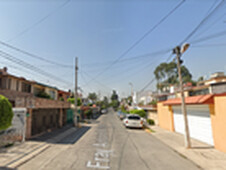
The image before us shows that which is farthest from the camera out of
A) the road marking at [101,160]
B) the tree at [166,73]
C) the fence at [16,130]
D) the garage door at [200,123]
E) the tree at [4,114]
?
the tree at [166,73]

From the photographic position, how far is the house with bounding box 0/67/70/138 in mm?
10125

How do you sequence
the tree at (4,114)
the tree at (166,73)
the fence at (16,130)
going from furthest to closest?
1. the tree at (166,73)
2. the fence at (16,130)
3. the tree at (4,114)

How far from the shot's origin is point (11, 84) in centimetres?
1309

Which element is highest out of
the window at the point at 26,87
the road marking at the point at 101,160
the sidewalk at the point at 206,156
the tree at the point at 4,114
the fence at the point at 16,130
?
the window at the point at 26,87

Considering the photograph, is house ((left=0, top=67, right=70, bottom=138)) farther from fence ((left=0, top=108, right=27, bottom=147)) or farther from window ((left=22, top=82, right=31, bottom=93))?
fence ((left=0, top=108, right=27, bottom=147))

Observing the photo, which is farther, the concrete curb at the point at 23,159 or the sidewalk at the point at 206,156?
the sidewalk at the point at 206,156

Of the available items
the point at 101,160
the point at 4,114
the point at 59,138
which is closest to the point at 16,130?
the point at 59,138

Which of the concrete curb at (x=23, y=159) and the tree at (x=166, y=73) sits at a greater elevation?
the tree at (x=166, y=73)

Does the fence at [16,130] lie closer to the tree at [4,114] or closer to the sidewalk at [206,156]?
the tree at [4,114]

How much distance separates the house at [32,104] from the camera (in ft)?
33.2

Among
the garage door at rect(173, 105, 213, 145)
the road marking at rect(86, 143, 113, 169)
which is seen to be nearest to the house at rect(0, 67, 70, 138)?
the road marking at rect(86, 143, 113, 169)

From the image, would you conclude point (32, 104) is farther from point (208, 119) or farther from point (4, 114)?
point (208, 119)

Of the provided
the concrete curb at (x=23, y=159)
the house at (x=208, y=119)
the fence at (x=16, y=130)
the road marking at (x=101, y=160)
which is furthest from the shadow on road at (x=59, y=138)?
the house at (x=208, y=119)

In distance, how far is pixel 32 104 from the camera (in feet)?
33.5
